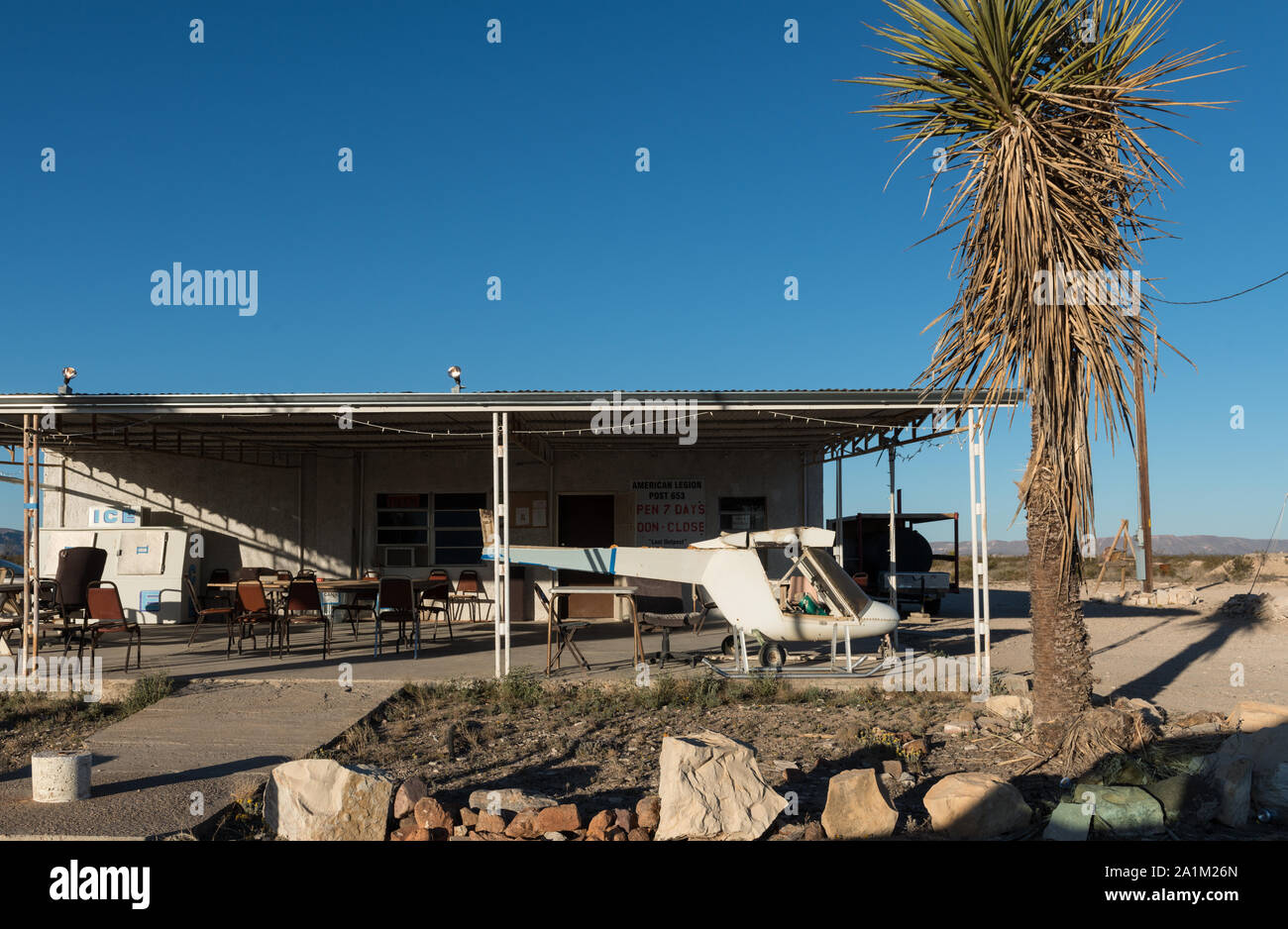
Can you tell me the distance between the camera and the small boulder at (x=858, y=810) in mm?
4746

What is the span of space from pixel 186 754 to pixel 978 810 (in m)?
5.08

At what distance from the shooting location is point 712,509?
1483cm

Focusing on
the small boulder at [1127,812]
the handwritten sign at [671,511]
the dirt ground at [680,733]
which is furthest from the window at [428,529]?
the small boulder at [1127,812]

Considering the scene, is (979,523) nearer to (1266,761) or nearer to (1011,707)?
(1011,707)

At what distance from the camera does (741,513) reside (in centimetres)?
1489

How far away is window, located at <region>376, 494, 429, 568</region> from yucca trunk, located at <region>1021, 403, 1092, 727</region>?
10385 mm

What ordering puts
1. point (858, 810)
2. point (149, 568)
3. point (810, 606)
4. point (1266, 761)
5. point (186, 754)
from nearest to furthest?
point (858, 810) → point (1266, 761) → point (186, 754) → point (810, 606) → point (149, 568)

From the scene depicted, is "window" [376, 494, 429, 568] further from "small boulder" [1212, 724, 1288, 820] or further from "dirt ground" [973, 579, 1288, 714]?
"small boulder" [1212, 724, 1288, 820]

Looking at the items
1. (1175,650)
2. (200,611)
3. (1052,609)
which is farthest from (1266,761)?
(200,611)

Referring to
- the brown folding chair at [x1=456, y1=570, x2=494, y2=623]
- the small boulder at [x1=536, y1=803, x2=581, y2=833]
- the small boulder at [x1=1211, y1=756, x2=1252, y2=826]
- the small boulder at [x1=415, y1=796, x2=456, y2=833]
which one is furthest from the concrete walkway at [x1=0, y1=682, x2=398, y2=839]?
the brown folding chair at [x1=456, y1=570, x2=494, y2=623]

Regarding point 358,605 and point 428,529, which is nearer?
point 358,605

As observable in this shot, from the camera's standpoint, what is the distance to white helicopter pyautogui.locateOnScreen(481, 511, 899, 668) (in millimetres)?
8945

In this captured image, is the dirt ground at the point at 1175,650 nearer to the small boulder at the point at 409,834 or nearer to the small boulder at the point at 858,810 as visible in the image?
the small boulder at the point at 858,810

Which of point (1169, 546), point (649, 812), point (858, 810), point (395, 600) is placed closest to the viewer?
point (858, 810)
